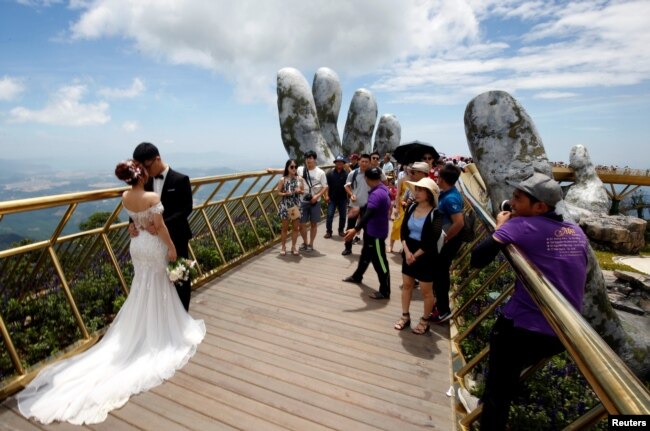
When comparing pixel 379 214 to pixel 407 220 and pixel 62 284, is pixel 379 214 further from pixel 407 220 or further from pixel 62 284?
pixel 62 284

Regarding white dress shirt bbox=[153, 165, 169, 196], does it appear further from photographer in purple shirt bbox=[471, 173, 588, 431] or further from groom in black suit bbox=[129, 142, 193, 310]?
photographer in purple shirt bbox=[471, 173, 588, 431]

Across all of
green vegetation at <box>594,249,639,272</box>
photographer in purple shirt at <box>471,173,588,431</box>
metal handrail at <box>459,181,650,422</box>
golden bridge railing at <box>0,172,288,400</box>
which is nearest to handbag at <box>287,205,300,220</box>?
golden bridge railing at <box>0,172,288,400</box>

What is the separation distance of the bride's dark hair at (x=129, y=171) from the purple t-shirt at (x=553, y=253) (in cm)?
281

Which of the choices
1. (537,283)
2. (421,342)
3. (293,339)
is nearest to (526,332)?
(537,283)

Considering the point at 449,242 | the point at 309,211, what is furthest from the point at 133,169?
the point at 309,211

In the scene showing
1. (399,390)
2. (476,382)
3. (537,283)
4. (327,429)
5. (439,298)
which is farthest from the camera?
(439,298)

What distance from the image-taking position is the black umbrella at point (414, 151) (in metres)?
5.47

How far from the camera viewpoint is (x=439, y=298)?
13.1 ft

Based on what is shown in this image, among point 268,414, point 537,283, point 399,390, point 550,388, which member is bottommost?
point 550,388

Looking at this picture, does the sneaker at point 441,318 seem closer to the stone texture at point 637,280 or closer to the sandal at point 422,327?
the sandal at point 422,327

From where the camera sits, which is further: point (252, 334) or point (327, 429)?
point (252, 334)

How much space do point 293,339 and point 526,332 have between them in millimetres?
2247

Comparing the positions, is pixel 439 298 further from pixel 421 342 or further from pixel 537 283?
pixel 537 283

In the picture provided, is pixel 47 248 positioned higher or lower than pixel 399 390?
higher
